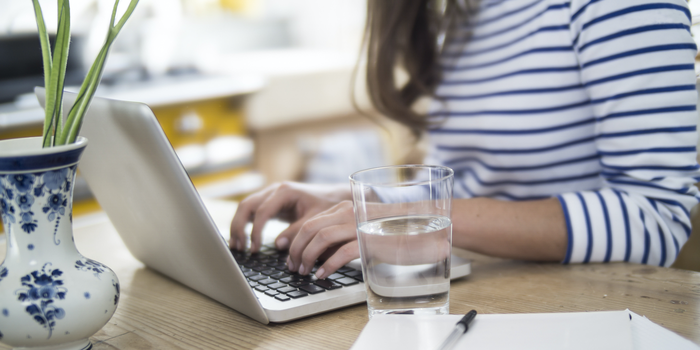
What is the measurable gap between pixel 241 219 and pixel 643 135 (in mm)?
520

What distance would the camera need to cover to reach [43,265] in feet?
1.47

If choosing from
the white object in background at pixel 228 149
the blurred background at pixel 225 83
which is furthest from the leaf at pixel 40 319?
the white object in background at pixel 228 149

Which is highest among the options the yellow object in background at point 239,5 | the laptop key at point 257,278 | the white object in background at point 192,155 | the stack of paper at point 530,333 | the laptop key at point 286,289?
the yellow object in background at point 239,5

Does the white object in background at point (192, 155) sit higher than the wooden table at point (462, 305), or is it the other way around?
the wooden table at point (462, 305)

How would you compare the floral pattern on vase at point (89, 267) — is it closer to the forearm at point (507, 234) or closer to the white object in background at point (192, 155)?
the forearm at point (507, 234)

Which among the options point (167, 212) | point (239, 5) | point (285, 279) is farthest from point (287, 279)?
point (239, 5)

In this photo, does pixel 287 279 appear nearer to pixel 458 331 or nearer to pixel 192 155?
pixel 458 331

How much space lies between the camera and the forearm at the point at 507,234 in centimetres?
68

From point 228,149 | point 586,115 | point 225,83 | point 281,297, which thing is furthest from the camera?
point 228,149

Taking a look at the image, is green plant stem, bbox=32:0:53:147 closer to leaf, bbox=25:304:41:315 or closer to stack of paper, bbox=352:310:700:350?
leaf, bbox=25:304:41:315

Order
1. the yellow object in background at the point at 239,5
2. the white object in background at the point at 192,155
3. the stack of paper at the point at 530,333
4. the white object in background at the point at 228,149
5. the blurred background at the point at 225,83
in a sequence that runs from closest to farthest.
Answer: the stack of paper at the point at 530,333 → the blurred background at the point at 225,83 → the white object in background at the point at 192,155 → the white object in background at the point at 228,149 → the yellow object in background at the point at 239,5

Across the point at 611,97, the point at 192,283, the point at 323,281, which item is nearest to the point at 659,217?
the point at 611,97

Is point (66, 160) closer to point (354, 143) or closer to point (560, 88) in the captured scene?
point (560, 88)

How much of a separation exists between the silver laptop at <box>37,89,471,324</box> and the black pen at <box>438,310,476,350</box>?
0.13m
